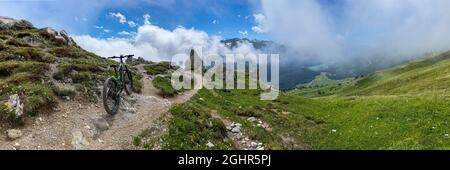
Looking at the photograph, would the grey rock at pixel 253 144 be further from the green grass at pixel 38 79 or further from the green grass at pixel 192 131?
the green grass at pixel 38 79

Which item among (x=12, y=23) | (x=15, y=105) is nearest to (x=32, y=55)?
(x=15, y=105)

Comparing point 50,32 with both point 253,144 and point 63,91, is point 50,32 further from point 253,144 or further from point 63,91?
point 253,144

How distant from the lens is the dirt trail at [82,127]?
2252cm

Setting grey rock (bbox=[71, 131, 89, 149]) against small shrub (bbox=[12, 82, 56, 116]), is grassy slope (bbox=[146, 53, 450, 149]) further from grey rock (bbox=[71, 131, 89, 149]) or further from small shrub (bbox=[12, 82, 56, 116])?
small shrub (bbox=[12, 82, 56, 116])

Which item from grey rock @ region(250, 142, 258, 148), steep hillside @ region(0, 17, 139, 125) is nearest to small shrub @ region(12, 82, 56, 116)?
steep hillside @ region(0, 17, 139, 125)

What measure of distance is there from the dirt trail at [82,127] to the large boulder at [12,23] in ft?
179

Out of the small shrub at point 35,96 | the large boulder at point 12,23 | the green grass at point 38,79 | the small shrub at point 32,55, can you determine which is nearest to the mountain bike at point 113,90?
the green grass at point 38,79

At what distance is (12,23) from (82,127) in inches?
2463

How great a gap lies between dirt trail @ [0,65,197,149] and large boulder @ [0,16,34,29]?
2144 inches

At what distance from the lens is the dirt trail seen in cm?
2252

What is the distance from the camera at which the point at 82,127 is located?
81.4ft

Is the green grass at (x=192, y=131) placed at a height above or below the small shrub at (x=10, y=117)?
below

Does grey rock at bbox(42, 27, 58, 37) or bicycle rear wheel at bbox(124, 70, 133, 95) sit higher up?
grey rock at bbox(42, 27, 58, 37)

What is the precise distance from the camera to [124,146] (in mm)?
23672
